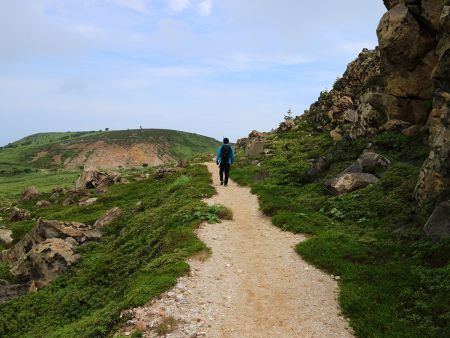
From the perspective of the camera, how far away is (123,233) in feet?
105

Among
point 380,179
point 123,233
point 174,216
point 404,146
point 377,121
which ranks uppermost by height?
point 377,121

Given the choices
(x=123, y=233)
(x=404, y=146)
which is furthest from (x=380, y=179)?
(x=123, y=233)

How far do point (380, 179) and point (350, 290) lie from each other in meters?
12.3

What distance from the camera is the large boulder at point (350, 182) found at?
89.6ft

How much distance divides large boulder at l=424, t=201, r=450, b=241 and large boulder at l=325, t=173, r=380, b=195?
879 cm

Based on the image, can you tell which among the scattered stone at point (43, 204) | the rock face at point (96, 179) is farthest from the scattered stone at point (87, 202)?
the rock face at point (96, 179)

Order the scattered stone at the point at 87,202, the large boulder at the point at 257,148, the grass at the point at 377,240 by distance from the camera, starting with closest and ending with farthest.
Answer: the grass at the point at 377,240 < the scattered stone at the point at 87,202 < the large boulder at the point at 257,148

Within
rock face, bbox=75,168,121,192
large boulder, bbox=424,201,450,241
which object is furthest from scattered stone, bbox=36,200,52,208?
large boulder, bbox=424,201,450,241

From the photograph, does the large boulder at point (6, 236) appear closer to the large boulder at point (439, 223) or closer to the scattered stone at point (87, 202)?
the scattered stone at point (87, 202)

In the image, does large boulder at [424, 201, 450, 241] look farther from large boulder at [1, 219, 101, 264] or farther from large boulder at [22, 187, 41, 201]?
large boulder at [22, 187, 41, 201]

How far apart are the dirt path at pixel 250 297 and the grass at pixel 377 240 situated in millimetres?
847

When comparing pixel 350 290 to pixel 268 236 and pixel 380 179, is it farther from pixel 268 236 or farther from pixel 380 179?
pixel 380 179

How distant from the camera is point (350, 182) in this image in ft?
91.5

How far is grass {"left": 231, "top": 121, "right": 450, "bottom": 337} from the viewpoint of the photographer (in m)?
13.9
